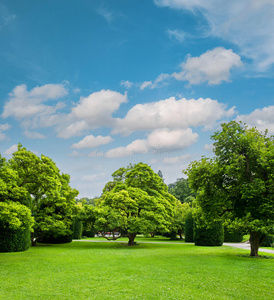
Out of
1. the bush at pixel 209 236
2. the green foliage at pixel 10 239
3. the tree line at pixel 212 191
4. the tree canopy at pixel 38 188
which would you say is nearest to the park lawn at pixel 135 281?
the tree line at pixel 212 191

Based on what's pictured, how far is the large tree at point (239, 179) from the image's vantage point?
16406mm

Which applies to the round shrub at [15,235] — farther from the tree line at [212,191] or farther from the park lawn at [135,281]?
the park lawn at [135,281]

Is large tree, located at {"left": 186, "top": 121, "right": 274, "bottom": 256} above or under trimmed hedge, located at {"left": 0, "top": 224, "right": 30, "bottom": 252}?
above

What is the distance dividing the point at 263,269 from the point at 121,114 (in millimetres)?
18063

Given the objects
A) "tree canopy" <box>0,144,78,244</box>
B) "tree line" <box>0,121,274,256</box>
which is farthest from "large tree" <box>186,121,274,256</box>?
"tree canopy" <box>0,144,78,244</box>

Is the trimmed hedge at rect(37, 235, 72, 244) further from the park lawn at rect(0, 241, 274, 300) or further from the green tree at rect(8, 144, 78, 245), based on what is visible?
the park lawn at rect(0, 241, 274, 300)

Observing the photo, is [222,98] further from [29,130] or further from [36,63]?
[29,130]

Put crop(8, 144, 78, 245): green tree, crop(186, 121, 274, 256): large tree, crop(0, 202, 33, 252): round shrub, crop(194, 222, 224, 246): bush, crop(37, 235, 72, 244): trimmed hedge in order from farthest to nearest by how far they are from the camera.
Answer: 1. crop(37, 235, 72, 244): trimmed hedge
2. crop(194, 222, 224, 246): bush
3. crop(8, 144, 78, 245): green tree
4. crop(0, 202, 33, 252): round shrub
5. crop(186, 121, 274, 256): large tree

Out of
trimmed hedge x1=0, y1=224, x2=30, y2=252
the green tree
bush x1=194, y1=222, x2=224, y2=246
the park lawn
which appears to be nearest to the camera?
the park lawn

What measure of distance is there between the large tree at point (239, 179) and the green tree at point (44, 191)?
12168mm

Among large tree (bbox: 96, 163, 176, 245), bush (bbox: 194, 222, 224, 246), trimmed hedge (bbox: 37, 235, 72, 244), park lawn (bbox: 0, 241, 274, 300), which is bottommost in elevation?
trimmed hedge (bbox: 37, 235, 72, 244)

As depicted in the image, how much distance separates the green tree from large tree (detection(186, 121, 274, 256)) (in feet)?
39.9

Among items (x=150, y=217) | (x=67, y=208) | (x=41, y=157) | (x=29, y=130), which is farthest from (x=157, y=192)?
(x=29, y=130)

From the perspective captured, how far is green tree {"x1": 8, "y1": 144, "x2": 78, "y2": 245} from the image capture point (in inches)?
830
